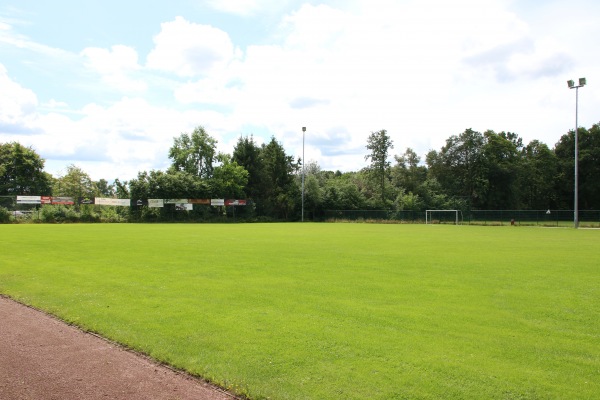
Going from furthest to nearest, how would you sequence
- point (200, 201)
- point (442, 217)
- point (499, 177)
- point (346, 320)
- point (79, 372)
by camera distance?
point (499, 177)
point (200, 201)
point (442, 217)
point (346, 320)
point (79, 372)

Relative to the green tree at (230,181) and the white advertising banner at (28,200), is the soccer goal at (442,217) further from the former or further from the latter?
the white advertising banner at (28,200)

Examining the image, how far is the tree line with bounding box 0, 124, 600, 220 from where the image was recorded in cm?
7375

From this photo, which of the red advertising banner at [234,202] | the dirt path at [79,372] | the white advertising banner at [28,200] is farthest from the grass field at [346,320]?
the red advertising banner at [234,202]

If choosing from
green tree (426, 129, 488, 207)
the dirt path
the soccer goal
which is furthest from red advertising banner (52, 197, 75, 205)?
green tree (426, 129, 488, 207)

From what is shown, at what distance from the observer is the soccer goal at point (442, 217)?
62.2 metres

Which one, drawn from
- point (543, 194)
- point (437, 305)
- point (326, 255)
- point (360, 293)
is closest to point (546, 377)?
point (437, 305)

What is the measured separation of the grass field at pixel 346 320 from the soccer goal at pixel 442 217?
48.4 metres

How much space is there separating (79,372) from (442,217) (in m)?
63.8

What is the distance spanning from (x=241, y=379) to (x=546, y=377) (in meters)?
3.72

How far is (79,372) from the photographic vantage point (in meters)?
5.18

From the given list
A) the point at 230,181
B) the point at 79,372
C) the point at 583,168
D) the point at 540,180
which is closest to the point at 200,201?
the point at 230,181

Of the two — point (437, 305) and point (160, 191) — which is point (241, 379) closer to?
point (437, 305)

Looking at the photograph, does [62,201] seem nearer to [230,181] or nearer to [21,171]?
[21,171]

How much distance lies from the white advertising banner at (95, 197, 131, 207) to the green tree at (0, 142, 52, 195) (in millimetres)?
24846
